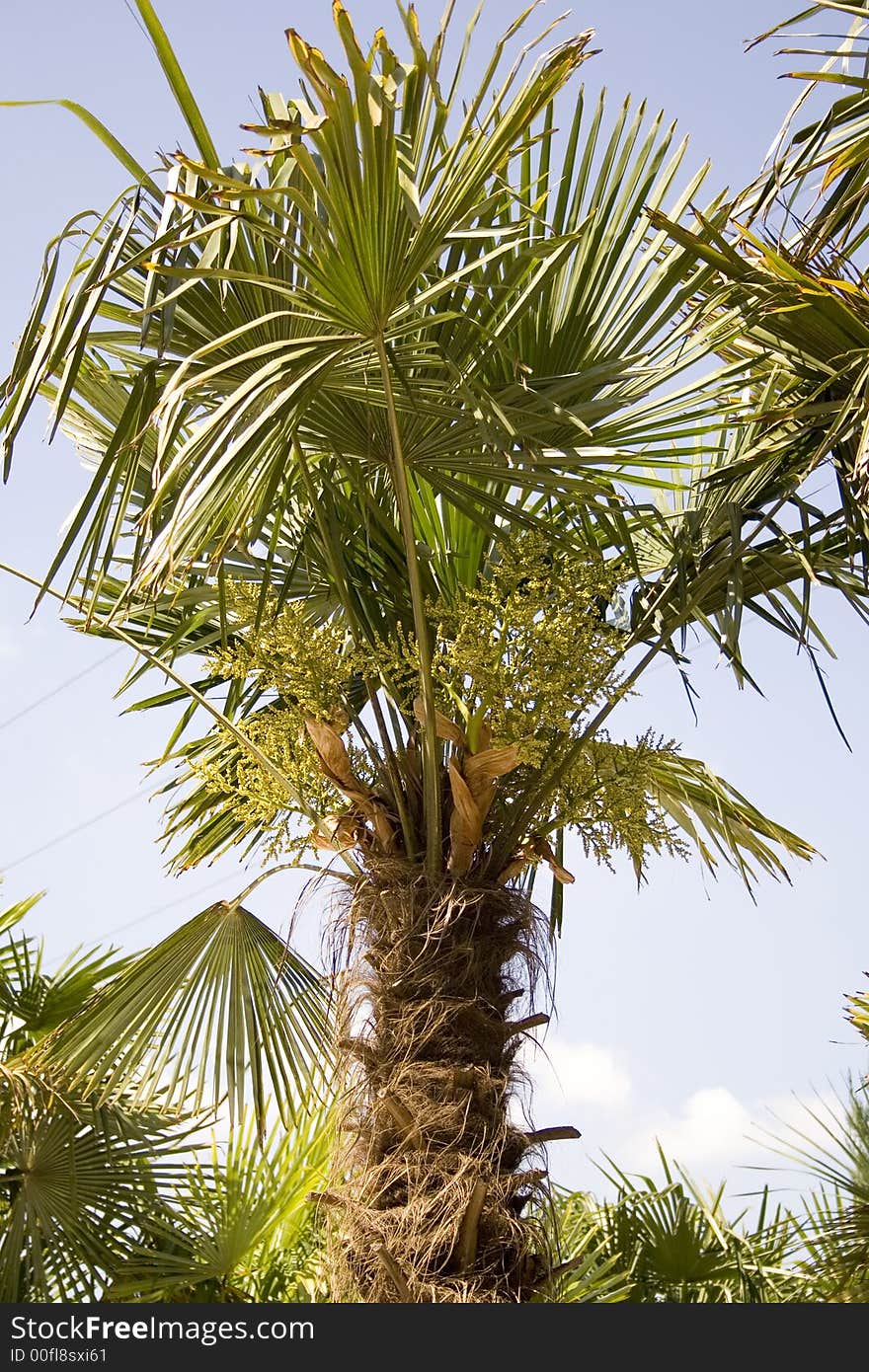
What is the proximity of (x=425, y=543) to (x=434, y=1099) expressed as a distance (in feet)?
5.39

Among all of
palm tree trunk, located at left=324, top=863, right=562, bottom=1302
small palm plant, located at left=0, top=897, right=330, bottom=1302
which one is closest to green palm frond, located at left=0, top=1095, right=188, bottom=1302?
Answer: small palm plant, located at left=0, top=897, right=330, bottom=1302

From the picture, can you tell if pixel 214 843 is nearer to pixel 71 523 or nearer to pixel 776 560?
pixel 71 523

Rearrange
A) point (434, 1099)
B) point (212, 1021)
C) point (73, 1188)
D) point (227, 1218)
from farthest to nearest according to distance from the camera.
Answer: point (227, 1218)
point (73, 1188)
point (212, 1021)
point (434, 1099)

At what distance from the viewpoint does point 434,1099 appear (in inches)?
118

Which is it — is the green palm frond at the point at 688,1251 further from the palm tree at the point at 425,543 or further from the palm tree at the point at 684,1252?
the palm tree at the point at 425,543

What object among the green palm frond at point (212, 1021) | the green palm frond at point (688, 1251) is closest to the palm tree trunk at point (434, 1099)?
the green palm frond at point (212, 1021)

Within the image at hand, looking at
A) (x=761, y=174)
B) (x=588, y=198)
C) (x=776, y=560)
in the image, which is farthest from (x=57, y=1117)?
(x=761, y=174)

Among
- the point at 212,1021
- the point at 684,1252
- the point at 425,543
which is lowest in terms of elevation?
the point at 684,1252

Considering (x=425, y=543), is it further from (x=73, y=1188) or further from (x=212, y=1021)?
(x=73, y=1188)

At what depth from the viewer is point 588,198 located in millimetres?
3305

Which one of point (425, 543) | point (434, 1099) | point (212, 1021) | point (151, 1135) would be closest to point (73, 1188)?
point (151, 1135)

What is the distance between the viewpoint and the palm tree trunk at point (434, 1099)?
287cm

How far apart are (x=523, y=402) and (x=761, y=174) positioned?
3.01 ft

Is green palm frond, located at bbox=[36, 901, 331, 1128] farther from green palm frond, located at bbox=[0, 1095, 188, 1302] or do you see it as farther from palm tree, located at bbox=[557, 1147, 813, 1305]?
palm tree, located at bbox=[557, 1147, 813, 1305]
